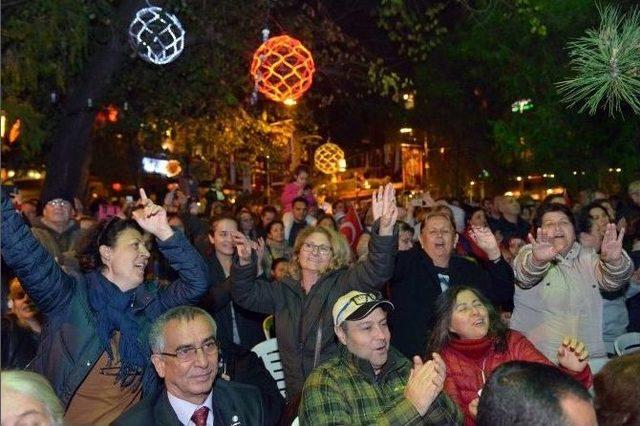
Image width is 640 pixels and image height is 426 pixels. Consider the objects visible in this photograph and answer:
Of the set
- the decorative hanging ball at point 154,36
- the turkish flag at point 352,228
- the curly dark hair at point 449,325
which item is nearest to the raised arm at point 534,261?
the curly dark hair at point 449,325

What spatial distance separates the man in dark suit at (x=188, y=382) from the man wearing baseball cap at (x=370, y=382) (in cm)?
35

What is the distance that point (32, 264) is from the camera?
4.31m

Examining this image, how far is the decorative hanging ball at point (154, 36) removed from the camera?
10.2m

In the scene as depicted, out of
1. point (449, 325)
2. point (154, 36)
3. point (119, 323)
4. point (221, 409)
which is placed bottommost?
point (221, 409)

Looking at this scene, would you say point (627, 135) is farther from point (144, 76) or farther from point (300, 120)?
point (144, 76)

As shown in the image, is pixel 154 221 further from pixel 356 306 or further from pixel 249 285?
pixel 249 285

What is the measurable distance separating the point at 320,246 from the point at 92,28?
9.24 meters

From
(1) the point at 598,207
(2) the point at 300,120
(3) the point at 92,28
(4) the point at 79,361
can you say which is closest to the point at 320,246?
(4) the point at 79,361

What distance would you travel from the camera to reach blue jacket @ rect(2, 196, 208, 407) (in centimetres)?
425

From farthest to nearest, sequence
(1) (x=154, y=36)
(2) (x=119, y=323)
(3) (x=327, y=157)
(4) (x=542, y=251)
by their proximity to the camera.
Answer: (3) (x=327, y=157), (1) (x=154, y=36), (4) (x=542, y=251), (2) (x=119, y=323)

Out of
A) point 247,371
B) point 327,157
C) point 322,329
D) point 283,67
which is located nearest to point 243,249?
point 322,329

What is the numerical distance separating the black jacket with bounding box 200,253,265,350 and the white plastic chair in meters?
0.24

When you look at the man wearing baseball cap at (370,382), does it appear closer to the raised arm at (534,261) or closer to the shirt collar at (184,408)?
the shirt collar at (184,408)

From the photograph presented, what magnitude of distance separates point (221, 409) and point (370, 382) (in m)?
0.75
